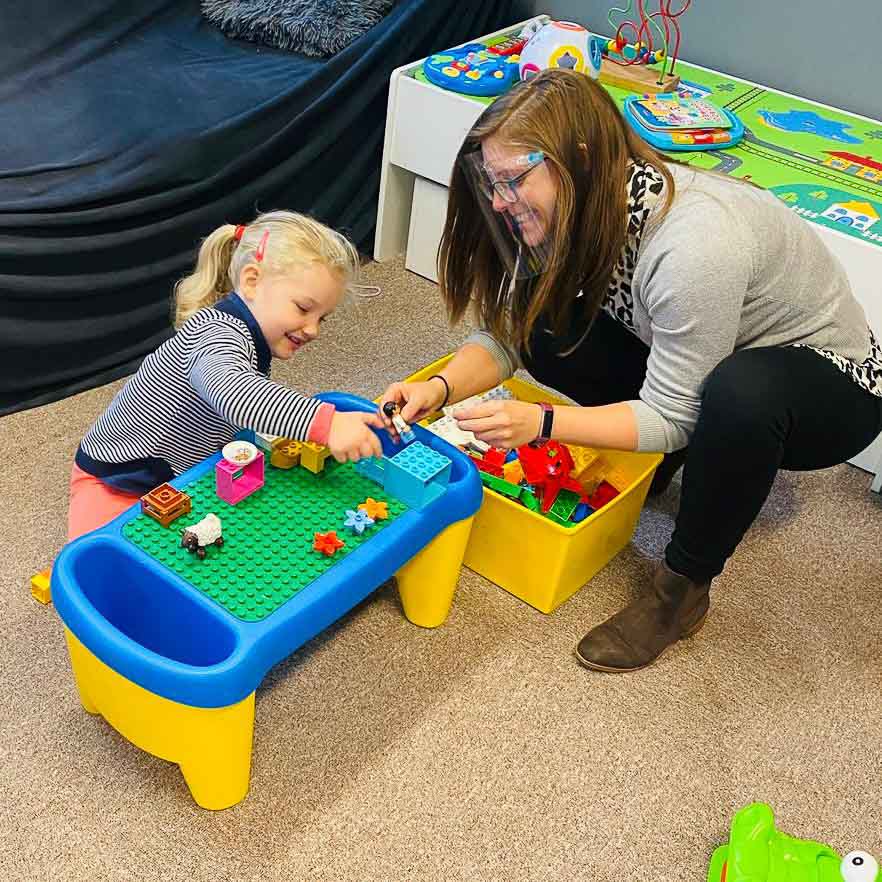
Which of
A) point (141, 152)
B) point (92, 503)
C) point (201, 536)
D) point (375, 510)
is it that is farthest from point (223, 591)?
point (141, 152)

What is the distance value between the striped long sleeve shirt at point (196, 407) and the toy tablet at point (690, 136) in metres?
0.86

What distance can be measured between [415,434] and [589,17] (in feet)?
4.32

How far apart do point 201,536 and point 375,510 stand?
0.65ft

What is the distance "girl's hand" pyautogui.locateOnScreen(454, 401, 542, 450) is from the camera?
1143 millimetres

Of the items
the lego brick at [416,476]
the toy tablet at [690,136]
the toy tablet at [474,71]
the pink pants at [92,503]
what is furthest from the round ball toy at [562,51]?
the pink pants at [92,503]

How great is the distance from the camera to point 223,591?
1.05 metres

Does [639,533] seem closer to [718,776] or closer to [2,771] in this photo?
[718,776]

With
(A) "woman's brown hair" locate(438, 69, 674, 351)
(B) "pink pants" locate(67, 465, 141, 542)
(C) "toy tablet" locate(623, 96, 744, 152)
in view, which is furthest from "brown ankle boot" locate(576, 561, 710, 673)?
(C) "toy tablet" locate(623, 96, 744, 152)

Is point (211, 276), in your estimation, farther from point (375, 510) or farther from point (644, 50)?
point (644, 50)

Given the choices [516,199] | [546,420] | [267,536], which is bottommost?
[267,536]

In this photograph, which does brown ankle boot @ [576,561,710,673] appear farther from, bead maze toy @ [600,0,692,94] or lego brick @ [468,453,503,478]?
bead maze toy @ [600,0,692,94]

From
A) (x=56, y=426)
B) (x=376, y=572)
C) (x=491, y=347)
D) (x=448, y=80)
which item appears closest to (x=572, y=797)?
(x=376, y=572)

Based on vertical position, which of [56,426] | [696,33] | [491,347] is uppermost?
[696,33]

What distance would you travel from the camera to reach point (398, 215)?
212 centimetres
